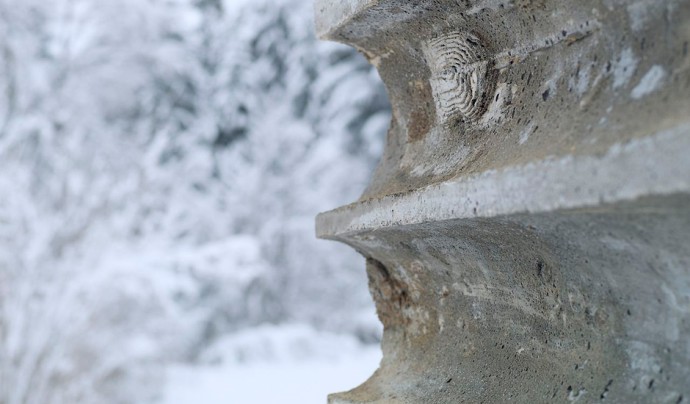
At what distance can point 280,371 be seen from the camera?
4633mm

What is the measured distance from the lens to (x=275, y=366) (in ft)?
15.4

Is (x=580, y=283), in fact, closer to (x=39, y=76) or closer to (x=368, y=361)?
(x=368, y=361)

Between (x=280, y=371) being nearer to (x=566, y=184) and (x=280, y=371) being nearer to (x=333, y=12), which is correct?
(x=333, y=12)

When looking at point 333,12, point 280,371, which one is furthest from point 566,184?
point 280,371

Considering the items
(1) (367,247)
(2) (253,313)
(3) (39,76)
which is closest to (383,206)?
(1) (367,247)

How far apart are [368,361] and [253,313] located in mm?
929

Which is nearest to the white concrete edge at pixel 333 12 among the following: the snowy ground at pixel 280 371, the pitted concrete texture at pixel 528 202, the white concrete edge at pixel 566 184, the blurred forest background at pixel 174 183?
the pitted concrete texture at pixel 528 202

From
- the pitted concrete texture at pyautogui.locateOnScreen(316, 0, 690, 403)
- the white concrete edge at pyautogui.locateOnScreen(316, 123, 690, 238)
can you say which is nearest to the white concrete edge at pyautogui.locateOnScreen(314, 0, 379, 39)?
the pitted concrete texture at pyautogui.locateOnScreen(316, 0, 690, 403)

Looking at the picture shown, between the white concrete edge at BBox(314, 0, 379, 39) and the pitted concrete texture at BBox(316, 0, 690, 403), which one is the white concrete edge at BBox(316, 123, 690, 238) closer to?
the pitted concrete texture at BBox(316, 0, 690, 403)

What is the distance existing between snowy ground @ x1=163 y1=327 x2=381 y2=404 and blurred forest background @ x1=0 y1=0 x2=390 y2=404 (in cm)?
2

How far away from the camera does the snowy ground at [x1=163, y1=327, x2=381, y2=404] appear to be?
4.27 meters

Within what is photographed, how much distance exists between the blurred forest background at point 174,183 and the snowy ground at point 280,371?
22mm

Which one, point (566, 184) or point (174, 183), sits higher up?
point (174, 183)

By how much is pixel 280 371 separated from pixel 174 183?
1479 millimetres
